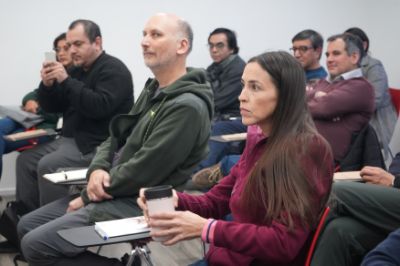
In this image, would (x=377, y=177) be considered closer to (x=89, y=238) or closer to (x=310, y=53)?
(x=89, y=238)

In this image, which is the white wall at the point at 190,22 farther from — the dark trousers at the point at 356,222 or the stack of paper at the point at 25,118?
the dark trousers at the point at 356,222

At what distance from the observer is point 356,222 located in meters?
1.81

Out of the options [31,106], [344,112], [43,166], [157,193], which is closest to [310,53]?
[344,112]

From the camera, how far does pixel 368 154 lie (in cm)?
254

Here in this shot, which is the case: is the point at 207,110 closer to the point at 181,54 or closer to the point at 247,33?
the point at 181,54

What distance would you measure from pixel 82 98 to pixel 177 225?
1680mm

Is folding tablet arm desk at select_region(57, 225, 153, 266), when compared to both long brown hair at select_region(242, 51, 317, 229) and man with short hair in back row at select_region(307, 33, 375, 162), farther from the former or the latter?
man with short hair in back row at select_region(307, 33, 375, 162)

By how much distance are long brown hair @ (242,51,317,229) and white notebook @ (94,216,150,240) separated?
36 cm

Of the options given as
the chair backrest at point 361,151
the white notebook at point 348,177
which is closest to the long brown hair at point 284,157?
the white notebook at point 348,177

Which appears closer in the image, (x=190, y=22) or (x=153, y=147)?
(x=153, y=147)

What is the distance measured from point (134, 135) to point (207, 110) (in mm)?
340

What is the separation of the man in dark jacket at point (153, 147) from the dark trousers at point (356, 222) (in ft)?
1.90

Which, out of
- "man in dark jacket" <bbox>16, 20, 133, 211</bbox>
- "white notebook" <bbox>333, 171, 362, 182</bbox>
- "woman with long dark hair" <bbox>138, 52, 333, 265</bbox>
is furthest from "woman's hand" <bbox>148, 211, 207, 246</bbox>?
"man in dark jacket" <bbox>16, 20, 133, 211</bbox>

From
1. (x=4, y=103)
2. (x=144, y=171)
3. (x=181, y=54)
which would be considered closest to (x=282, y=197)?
(x=144, y=171)
